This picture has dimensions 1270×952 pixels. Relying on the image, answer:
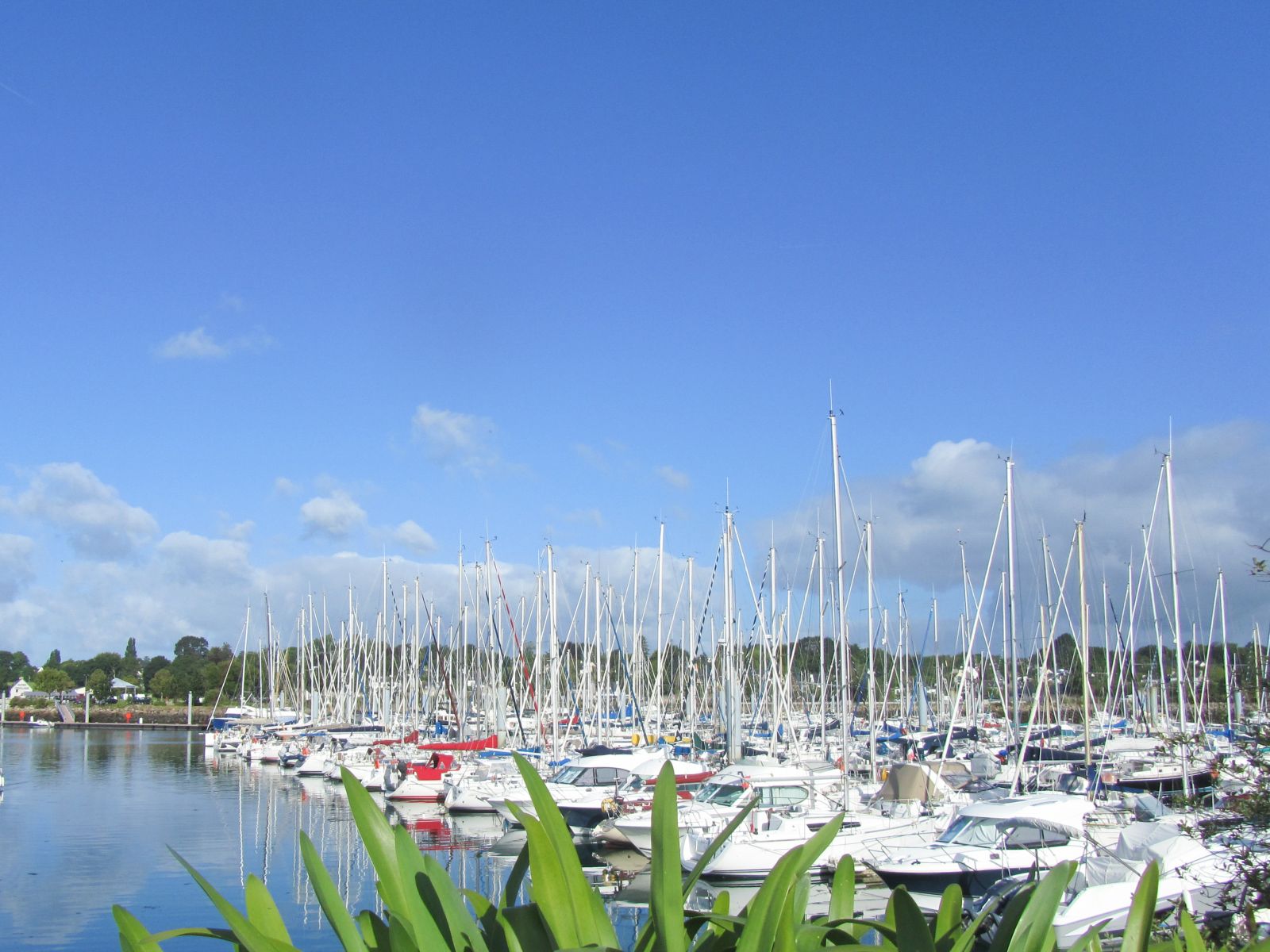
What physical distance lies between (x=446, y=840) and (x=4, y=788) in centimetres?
3482

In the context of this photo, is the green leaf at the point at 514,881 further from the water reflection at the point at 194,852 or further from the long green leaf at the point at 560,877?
the water reflection at the point at 194,852

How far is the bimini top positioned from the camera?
1103 inches

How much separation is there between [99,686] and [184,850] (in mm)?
140547

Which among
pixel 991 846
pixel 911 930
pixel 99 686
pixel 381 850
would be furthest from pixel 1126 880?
pixel 99 686

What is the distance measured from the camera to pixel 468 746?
61656 millimetres

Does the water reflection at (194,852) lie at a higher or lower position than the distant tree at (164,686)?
higher

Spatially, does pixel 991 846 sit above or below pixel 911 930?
below

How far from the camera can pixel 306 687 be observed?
12219 cm

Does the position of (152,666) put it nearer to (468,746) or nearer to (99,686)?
(99,686)

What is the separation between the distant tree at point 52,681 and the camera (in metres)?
168

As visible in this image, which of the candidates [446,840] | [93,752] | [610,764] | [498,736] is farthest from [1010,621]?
[93,752]

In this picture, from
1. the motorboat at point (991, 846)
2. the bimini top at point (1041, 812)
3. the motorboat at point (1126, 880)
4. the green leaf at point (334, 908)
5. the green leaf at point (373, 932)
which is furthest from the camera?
the bimini top at point (1041, 812)

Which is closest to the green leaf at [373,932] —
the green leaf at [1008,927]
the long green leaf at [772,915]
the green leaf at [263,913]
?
the green leaf at [263,913]

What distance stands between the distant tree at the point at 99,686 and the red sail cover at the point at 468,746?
397 ft
